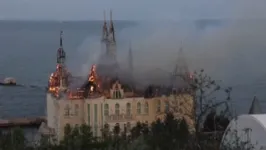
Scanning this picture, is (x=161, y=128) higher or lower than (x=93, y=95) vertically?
lower

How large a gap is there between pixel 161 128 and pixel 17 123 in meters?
11.4

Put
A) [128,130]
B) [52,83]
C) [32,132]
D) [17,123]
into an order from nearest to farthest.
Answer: [128,130] → [52,83] → [32,132] → [17,123]

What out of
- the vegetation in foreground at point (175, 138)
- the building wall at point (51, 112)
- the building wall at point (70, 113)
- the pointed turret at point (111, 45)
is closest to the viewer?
the vegetation in foreground at point (175, 138)

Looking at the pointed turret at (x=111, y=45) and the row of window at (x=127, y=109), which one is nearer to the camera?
the row of window at (x=127, y=109)

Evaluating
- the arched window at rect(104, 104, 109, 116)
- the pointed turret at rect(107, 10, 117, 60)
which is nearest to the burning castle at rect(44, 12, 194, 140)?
the arched window at rect(104, 104, 109, 116)

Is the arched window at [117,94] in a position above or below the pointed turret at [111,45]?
below

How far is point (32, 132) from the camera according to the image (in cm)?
1853

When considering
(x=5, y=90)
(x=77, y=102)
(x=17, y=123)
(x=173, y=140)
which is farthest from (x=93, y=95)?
(x=5, y=90)

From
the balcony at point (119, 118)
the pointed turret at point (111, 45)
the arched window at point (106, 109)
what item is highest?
the pointed turret at point (111, 45)

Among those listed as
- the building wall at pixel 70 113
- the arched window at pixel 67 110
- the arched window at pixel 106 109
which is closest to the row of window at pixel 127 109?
the arched window at pixel 106 109

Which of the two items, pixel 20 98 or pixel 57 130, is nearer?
pixel 57 130

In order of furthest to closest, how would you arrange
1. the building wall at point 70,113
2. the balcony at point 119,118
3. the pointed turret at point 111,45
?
the pointed turret at point 111,45, the building wall at point 70,113, the balcony at point 119,118

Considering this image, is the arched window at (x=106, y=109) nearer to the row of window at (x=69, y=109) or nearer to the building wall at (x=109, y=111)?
the building wall at (x=109, y=111)

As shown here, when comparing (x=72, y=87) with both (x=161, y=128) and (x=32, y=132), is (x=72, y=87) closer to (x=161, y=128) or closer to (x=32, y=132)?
(x=32, y=132)
